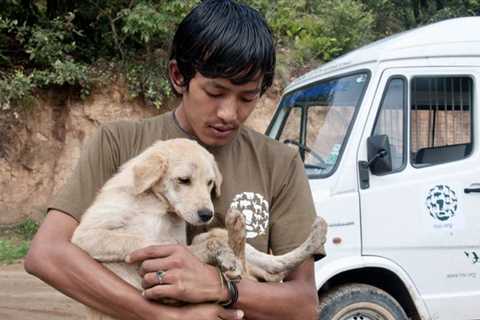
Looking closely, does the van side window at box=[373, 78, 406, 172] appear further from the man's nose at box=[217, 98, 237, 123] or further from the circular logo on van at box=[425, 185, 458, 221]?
the man's nose at box=[217, 98, 237, 123]

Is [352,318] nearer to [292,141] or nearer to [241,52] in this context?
[292,141]

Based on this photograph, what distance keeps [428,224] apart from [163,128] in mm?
3273

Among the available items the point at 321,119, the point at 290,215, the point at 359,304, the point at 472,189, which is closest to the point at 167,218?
the point at 290,215

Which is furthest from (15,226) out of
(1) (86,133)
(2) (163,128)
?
(2) (163,128)

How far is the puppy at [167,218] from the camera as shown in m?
2.31

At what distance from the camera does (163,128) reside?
2.49 metres

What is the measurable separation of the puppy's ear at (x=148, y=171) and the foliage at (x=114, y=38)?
830 centimetres

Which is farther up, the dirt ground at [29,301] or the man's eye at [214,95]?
the man's eye at [214,95]

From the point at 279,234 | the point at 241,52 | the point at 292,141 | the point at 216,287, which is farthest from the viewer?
the point at 292,141

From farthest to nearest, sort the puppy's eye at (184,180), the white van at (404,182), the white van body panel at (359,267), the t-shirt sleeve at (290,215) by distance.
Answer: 1. the white van at (404,182)
2. the white van body panel at (359,267)
3. the puppy's eye at (184,180)
4. the t-shirt sleeve at (290,215)

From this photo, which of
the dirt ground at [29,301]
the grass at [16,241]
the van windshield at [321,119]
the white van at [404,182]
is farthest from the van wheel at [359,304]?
the grass at [16,241]

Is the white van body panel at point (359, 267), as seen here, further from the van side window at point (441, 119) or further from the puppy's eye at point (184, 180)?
the puppy's eye at point (184, 180)

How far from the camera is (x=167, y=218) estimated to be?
260 cm

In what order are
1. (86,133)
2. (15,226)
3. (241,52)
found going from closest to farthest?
(241,52) → (15,226) → (86,133)
